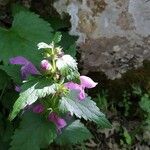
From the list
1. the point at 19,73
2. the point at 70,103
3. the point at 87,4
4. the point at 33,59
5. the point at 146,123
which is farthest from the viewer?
the point at 146,123

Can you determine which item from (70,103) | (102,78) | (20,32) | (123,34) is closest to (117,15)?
(123,34)

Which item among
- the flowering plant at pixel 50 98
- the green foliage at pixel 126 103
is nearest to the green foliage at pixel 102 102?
the green foliage at pixel 126 103

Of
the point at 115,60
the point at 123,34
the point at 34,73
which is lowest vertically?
the point at 115,60

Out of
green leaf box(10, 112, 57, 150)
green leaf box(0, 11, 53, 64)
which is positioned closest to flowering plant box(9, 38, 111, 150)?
green leaf box(10, 112, 57, 150)

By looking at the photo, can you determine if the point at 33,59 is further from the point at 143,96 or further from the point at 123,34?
the point at 143,96

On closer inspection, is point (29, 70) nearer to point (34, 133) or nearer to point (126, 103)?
point (34, 133)

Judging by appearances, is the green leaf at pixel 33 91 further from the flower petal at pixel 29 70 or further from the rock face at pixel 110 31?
the rock face at pixel 110 31
